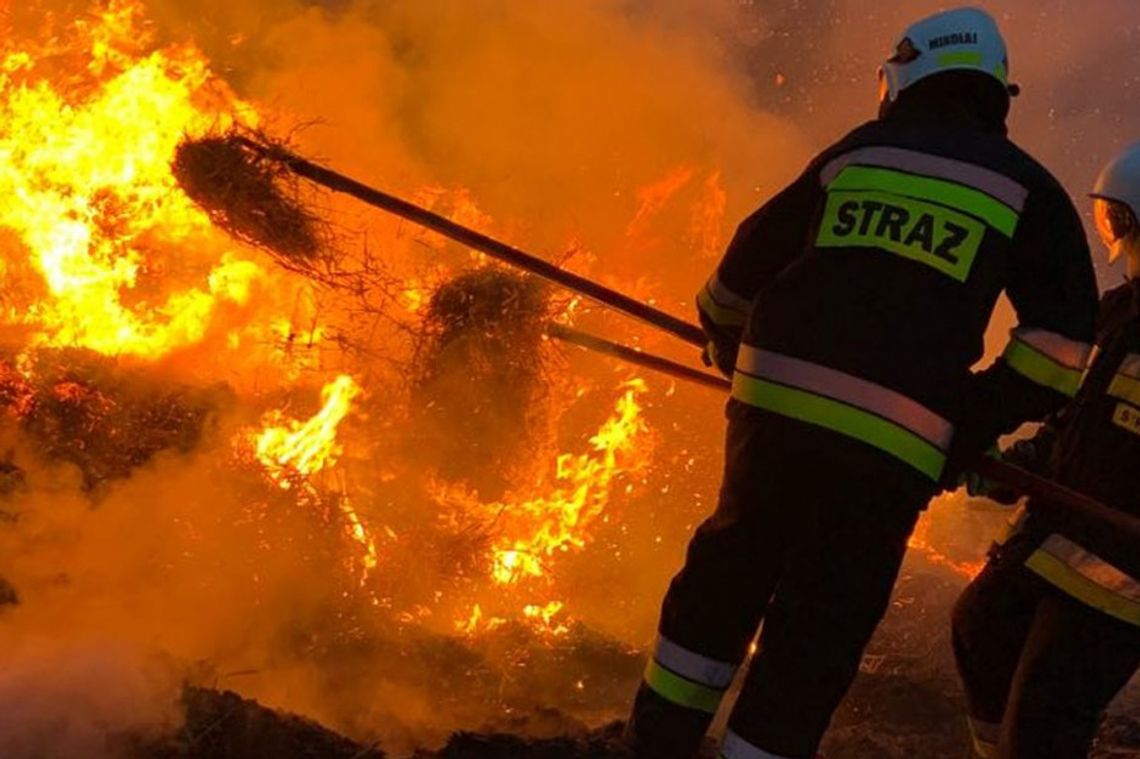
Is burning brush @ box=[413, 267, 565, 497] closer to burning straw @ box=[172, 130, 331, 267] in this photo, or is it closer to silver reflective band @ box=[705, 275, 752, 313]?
burning straw @ box=[172, 130, 331, 267]

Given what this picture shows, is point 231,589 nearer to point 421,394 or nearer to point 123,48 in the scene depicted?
point 421,394

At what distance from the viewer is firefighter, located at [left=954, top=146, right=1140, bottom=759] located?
119 inches

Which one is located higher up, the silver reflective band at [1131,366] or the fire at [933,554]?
the silver reflective band at [1131,366]

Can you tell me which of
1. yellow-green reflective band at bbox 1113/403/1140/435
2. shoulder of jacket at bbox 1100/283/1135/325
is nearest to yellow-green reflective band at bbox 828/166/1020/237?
yellow-green reflective band at bbox 1113/403/1140/435

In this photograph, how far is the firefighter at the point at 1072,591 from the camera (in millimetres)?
3012

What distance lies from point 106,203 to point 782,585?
476cm

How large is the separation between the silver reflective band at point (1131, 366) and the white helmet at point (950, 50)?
0.94 m

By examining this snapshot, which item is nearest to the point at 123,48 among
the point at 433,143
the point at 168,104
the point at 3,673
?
the point at 168,104

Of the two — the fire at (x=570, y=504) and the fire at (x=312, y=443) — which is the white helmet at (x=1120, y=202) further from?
the fire at (x=312, y=443)

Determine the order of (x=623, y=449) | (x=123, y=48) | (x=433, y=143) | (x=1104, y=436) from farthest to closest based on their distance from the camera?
1. (x=433, y=143)
2. (x=623, y=449)
3. (x=123, y=48)
4. (x=1104, y=436)

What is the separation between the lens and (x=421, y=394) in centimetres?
468

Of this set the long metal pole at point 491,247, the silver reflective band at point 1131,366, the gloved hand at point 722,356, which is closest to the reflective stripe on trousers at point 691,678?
the gloved hand at point 722,356

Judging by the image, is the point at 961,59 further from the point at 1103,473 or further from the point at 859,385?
the point at 1103,473

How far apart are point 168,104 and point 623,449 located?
3722 mm
